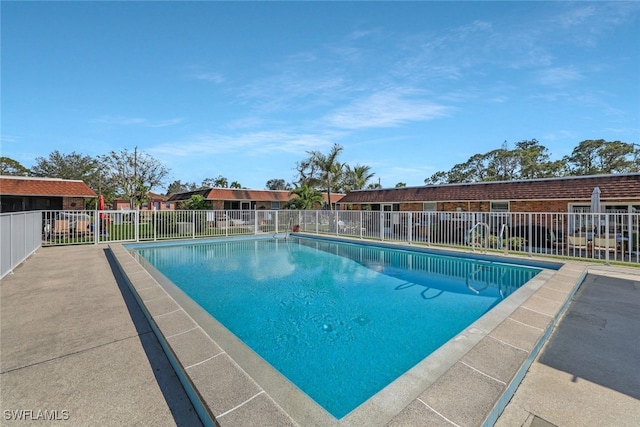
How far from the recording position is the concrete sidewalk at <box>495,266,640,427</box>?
203 cm

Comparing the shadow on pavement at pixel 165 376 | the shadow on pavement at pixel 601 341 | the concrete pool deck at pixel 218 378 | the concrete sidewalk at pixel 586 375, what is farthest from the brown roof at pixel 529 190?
the shadow on pavement at pixel 165 376

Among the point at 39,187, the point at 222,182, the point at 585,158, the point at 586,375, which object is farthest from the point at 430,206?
the point at 222,182

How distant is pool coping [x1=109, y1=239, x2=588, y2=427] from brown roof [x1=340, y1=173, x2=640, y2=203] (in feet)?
41.9

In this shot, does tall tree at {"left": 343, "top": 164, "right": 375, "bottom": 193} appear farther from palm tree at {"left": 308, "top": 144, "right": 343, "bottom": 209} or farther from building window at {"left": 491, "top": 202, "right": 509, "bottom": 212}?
building window at {"left": 491, "top": 202, "right": 509, "bottom": 212}

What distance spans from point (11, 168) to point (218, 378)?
46.0 meters

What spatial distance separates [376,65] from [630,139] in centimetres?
3401

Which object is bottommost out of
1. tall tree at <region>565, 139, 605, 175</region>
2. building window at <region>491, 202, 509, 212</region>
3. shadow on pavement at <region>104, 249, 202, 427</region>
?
shadow on pavement at <region>104, 249, 202, 427</region>

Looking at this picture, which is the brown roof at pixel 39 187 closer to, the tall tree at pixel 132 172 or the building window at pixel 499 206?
the tall tree at pixel 132 172

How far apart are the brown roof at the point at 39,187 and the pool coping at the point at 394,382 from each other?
65.7 feet

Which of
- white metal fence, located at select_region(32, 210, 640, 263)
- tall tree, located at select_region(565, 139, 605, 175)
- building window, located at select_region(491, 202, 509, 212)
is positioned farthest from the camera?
tall tree, located at select_region(565, 139, 605, 175)

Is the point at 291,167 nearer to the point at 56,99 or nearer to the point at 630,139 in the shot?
the point at 56,99

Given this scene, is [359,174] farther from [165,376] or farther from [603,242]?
[165,376]

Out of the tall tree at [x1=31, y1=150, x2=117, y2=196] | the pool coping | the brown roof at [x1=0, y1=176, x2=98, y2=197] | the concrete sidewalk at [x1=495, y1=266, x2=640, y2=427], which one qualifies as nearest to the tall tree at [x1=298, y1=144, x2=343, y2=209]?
the brown roof at [x1=0, y1=176, x2=98, y2=197]

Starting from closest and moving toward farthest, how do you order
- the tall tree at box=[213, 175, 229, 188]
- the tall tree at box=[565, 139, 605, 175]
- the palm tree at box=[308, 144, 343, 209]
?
the palm tree at box=[308, 144, 343, 209], the tall tree at box=[565, 139, 605, 175], the tall tree at box=[213, 175, 229, 188]
